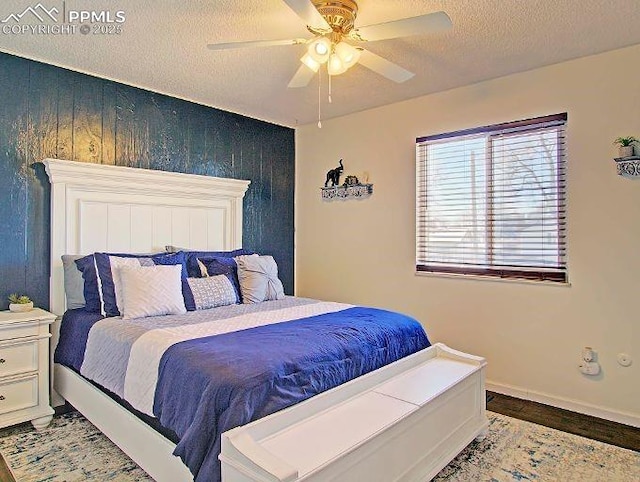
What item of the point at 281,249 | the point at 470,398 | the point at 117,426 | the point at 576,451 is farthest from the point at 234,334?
the point at 281,249

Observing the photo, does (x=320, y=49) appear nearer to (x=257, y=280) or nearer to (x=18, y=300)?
(x=257, y=280)

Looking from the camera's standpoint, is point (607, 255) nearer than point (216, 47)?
No

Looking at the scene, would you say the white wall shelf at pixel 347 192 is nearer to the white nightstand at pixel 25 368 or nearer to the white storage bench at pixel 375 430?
the white storage bench at pixel 375 430

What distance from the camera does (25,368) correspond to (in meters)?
2.64

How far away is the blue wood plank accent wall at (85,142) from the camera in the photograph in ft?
9.47

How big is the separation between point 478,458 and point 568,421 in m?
0.91

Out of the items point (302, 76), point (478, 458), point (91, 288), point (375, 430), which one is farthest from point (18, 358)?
point (478, 458)

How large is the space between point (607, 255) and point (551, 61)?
1416 mm

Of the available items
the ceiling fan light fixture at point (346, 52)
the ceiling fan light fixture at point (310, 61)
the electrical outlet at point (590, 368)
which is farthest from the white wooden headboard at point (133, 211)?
the electrical outlet at point (590, 368)

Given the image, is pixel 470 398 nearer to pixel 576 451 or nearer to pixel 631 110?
pixel 576 451

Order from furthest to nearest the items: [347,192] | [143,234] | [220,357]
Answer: [347,192] → [143,234] → [220,357]

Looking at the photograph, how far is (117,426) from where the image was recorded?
2268mm

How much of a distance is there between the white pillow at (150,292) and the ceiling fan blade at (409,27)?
75.6 inches

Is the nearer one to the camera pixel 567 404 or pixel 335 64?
pixel 335 64
